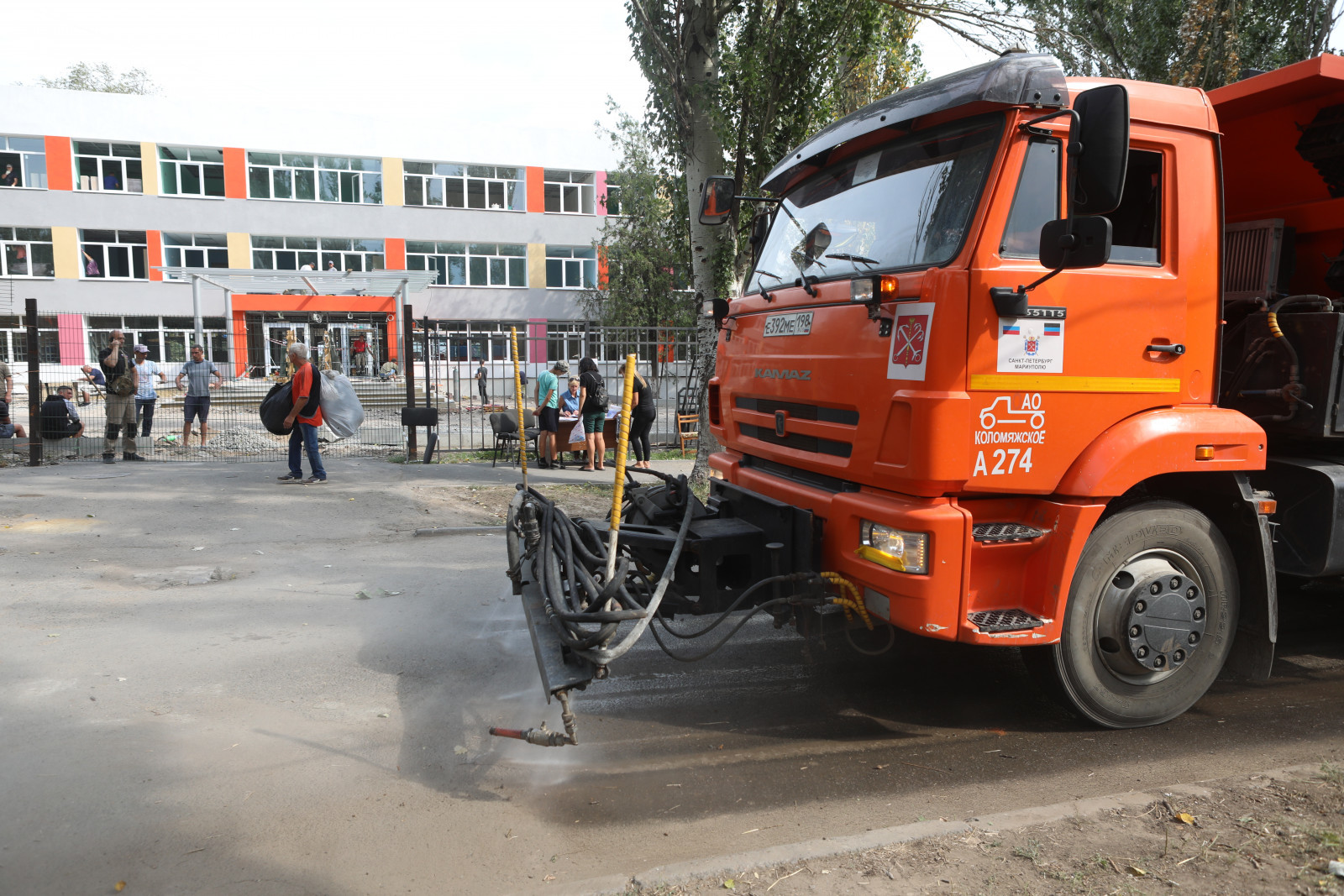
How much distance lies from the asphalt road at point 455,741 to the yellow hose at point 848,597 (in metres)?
0.66

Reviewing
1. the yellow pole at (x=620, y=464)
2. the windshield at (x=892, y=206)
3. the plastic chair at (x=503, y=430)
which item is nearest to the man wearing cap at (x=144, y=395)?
the plastic chair at (x=503, y=430)

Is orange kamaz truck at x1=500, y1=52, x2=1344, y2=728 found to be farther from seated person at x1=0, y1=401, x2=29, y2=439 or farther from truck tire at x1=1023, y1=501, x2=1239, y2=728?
seated person at x1=0, y1=401, x2=29, y2=439

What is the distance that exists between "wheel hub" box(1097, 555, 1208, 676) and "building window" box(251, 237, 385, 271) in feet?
118

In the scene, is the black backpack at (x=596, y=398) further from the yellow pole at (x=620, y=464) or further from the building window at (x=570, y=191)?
the building window at (x=570, y=191)

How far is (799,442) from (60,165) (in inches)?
1539

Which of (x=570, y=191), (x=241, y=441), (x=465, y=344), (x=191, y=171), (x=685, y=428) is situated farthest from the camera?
(x=570, y=191)

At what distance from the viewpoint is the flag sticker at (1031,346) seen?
3.56m

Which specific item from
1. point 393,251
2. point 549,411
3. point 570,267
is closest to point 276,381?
point 549,411

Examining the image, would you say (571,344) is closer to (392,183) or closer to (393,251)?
(393,251)

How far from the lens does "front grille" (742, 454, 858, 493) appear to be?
4.07 m

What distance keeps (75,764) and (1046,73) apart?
5102 millimetres

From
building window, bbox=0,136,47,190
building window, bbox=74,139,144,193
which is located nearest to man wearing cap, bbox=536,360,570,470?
building window, bbox=74,139,144,193

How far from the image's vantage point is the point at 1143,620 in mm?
3930

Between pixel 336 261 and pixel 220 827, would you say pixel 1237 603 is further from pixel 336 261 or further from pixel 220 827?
pixel 336 261
